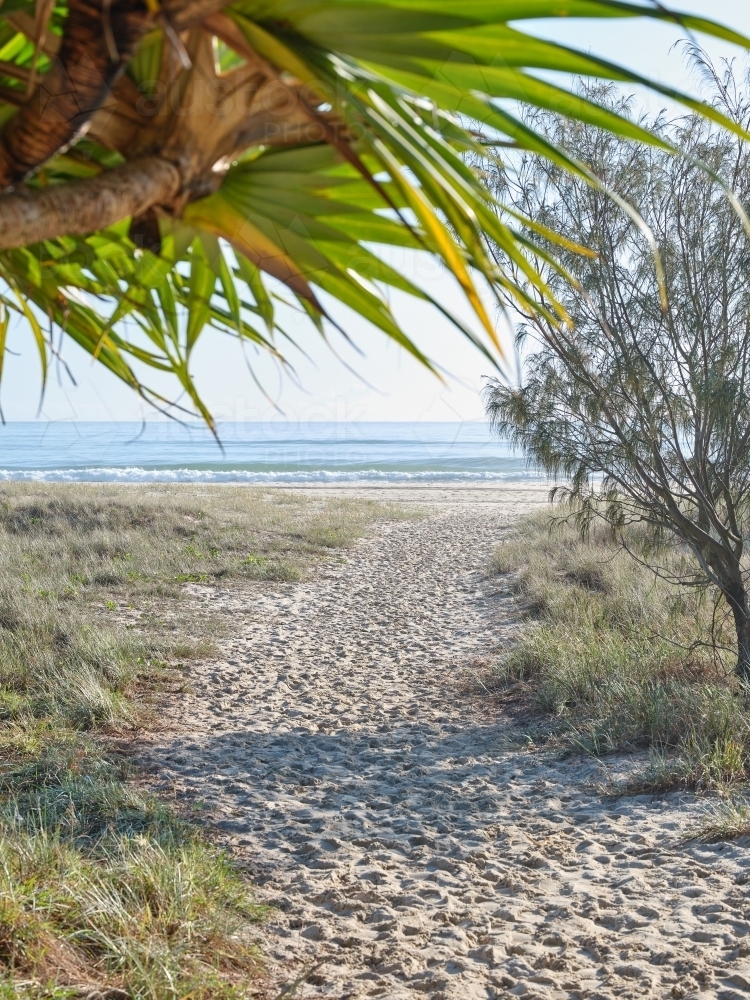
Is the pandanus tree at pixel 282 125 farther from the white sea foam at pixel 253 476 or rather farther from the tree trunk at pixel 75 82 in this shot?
the white sea foam at pixel 253 476

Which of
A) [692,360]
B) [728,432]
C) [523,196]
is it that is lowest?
[728,432]

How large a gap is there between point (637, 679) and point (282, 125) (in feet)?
20.7

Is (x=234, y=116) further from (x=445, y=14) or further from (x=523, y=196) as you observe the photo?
(x=523, y=196)

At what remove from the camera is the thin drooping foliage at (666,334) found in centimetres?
596

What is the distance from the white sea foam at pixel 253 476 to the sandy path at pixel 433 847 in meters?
36.4

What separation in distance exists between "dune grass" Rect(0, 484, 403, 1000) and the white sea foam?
98.6 feet

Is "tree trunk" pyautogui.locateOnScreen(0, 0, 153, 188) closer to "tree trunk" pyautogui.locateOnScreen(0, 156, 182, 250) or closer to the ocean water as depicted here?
"tree trunk" pyautogui.locateOnScreen(0, 156, 182, 250)

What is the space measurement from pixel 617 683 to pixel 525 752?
3.26ft

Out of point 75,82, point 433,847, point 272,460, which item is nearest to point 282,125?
point 75,82

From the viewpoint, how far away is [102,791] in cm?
471

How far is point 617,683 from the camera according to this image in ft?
21.0

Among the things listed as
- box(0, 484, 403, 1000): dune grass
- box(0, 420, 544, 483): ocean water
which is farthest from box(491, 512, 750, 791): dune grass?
box(0, 420, 544, 483): ocean water

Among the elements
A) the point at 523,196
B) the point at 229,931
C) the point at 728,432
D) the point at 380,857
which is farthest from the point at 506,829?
the point at 523,196

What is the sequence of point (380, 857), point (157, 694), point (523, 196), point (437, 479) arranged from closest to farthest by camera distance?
point (380, 857)
point (523, 196)
point (157, 694)
point (437, 479)
